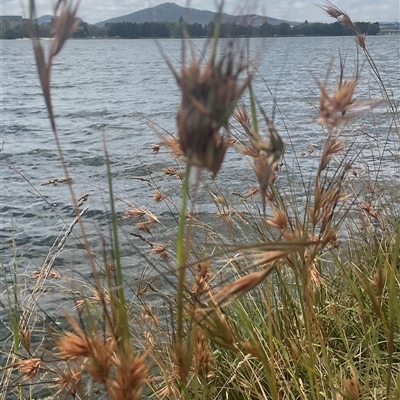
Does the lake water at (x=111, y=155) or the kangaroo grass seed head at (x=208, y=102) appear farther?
the lake water at (x=111, y=155)

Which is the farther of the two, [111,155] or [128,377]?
[111,155]

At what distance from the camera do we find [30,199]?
636 centimetres

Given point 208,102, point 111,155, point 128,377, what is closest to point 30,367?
point 128,377

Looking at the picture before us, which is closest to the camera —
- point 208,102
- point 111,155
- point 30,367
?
point 208,102

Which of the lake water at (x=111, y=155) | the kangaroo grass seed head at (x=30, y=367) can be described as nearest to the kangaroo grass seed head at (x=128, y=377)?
the lake water at (x=111, y=155)

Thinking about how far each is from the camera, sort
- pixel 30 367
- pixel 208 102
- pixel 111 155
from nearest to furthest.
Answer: pixel 208 102 → pixel 30 367 → pixel 111 155

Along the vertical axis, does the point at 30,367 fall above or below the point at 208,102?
below

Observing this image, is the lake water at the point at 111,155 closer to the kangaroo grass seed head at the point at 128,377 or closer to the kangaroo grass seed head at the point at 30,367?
the kangaroo grass seed head at the point at 128,377

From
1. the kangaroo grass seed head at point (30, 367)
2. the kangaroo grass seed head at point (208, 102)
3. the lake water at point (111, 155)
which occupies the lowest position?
the lake water at point (111, 155)

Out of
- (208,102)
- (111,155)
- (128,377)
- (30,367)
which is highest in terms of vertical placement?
(208,102)

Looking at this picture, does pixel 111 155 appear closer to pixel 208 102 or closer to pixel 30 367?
pixel 30 367

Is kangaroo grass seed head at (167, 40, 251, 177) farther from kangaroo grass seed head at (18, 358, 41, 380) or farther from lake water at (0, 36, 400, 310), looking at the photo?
kangaroo grass seed head at (18, 358, 41, 380)

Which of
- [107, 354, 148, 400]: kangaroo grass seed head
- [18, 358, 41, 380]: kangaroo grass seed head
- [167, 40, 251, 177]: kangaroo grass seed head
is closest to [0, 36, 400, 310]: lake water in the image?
[167, 40, 251, 177]: kangaroo grass seed head

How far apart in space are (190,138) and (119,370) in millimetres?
282
